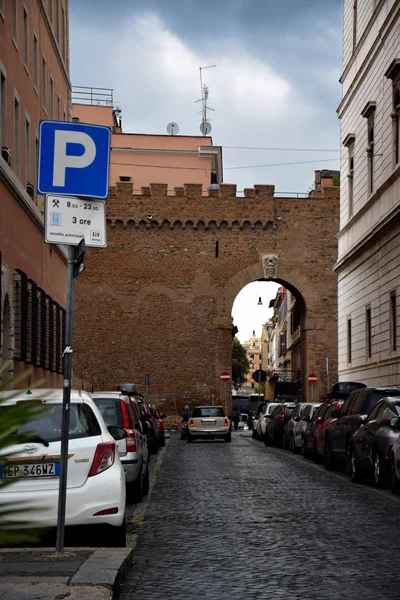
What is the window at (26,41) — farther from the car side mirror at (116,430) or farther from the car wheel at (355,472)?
the car side mirror at (116,430)

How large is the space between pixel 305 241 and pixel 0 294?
110 feet

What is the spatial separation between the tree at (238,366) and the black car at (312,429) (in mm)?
83528

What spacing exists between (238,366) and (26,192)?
87.0 m

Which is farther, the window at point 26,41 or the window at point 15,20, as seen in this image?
the window at point 26,41

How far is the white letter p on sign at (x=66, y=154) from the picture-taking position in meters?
8.08

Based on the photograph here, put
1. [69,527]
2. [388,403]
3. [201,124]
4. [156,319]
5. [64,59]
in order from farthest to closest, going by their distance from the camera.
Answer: [201,124], [156,319], [64,59], [388,403], [69,527]

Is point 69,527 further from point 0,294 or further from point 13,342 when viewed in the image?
point 13,342

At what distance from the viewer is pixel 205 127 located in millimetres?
68438

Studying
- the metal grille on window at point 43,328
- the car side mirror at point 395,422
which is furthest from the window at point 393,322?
the car side mirror at point 395,422

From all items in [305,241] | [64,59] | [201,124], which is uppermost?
[201,124]

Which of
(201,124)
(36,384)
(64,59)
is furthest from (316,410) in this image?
(201,124)

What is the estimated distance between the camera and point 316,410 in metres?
26.8

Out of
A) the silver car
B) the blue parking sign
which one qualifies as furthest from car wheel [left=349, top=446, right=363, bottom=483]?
the blue parking sign

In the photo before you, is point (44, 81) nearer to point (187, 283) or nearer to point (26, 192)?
point (26, 192)
